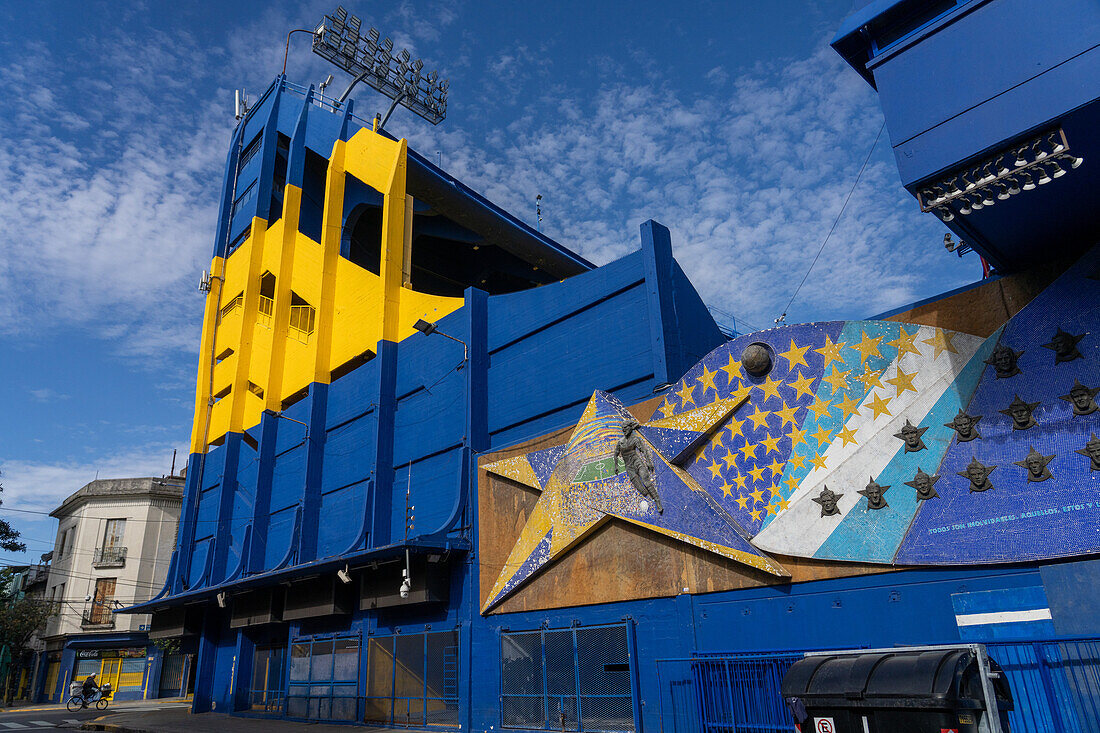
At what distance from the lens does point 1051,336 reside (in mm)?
10398

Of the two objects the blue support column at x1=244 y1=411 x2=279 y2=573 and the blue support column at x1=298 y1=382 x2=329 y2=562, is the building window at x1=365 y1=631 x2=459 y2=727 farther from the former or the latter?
the blue support column at x1=244 y1=411 x2=279 y2=573

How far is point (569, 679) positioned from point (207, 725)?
1452 centimetres

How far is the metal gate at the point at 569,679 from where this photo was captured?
48.1 ft

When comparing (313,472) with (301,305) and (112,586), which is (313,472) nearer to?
(301,305)

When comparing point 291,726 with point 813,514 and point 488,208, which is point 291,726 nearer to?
point 813,514

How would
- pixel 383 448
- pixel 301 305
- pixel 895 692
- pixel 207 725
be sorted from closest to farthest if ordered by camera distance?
pixel 895 692
pixel 207 725
pixel 383 448
pixel 301 305

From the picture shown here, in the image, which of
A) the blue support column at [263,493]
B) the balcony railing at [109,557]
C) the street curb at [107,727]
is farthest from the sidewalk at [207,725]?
the balcony railing at [109,557]

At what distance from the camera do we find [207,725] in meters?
23.3

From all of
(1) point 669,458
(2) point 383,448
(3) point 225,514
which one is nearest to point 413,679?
(2) point 383,448

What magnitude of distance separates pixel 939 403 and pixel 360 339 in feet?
65.2

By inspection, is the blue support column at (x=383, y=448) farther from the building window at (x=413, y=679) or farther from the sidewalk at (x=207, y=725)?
the sidewalk at (x=207, y=725)

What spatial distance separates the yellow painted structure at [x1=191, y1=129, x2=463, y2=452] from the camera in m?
26.0

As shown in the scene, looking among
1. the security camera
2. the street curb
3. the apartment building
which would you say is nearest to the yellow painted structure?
the security camera

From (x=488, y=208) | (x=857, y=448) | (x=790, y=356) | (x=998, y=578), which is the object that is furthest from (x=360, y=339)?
(x=998, y=578)
